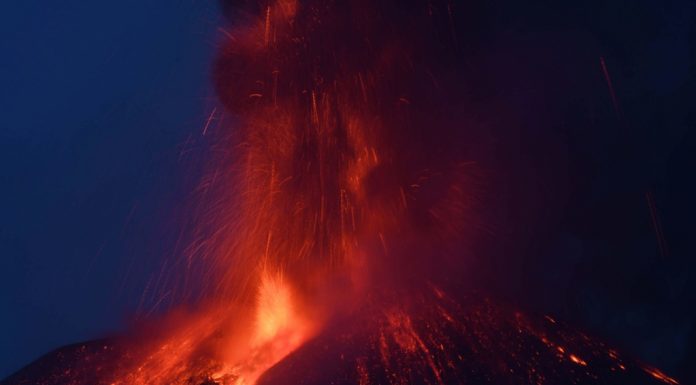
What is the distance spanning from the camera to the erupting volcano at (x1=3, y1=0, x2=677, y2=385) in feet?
22.6

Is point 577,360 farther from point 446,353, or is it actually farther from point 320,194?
point 320,194

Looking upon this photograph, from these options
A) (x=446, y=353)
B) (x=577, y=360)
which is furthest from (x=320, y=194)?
(x=577, y=360)

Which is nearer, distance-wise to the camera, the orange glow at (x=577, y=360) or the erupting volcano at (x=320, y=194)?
the orange glow at (x=577, y=360)

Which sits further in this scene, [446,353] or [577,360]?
[446,353]

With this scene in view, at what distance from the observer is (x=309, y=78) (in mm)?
7660

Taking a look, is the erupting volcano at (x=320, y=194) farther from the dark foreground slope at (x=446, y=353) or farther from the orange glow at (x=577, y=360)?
the orange glow at (x=577, y=360)

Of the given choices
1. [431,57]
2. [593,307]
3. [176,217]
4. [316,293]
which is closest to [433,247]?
[316,293]

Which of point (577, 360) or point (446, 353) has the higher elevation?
point (446, 353)

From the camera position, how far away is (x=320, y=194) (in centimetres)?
802

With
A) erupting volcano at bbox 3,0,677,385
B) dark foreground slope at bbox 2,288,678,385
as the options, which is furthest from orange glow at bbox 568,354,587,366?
erupting volcano at bbox 3,0,677,385

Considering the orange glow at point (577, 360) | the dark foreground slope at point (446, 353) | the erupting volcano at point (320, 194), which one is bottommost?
the orange glow at point (577, 360)

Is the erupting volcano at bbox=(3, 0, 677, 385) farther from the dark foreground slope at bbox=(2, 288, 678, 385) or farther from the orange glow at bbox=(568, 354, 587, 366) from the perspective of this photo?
the orange glow at bbox=(568, 354, 587, 366)

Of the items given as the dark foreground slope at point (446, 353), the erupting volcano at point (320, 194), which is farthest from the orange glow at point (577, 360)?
the erupting volcano at point (320, 194)

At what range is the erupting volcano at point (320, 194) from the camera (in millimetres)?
6883
